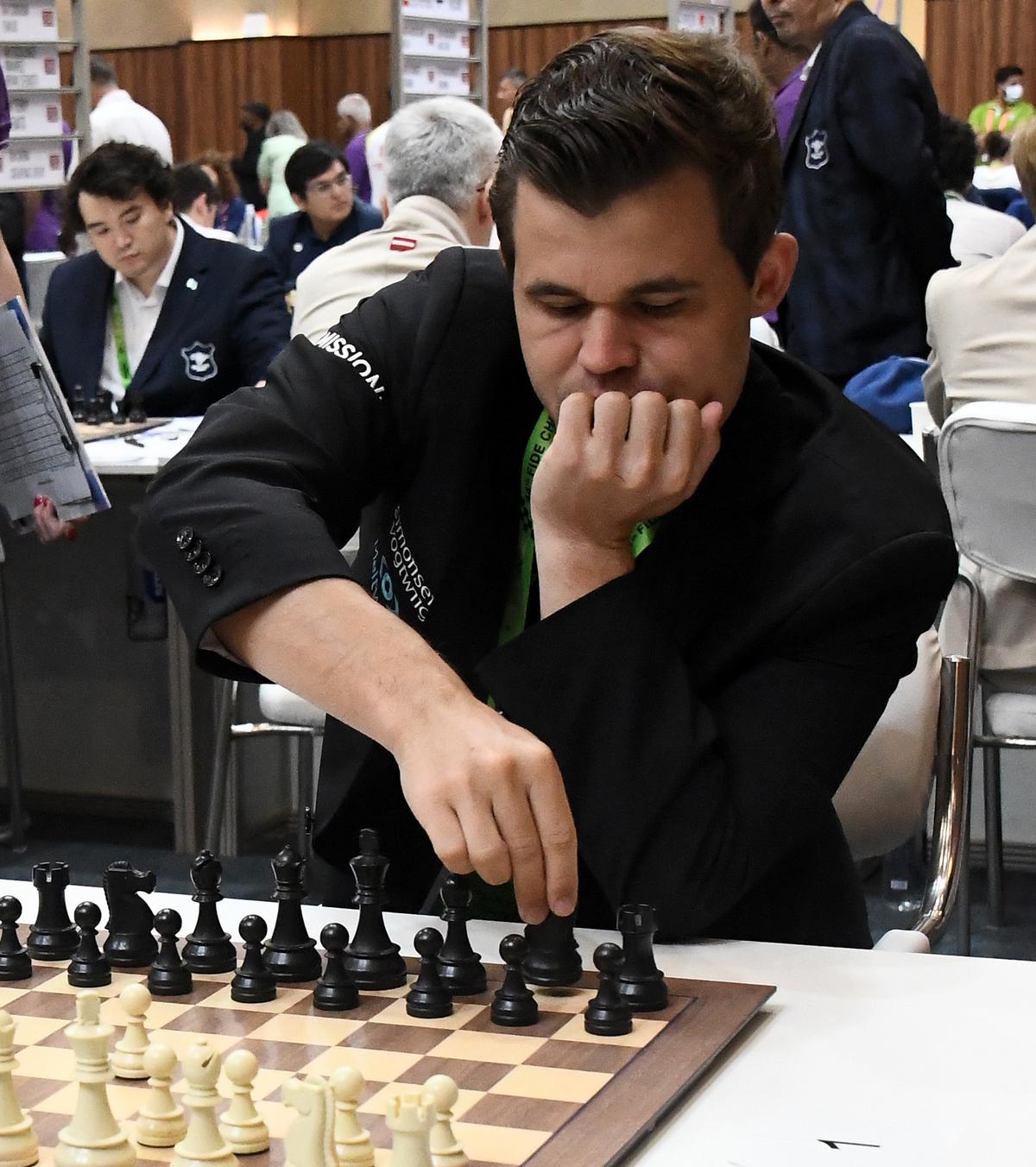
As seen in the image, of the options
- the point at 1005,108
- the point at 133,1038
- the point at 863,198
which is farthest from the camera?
the point at 1005,108

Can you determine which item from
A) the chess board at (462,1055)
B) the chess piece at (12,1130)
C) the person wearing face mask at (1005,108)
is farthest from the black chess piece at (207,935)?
the person wearing face mask at (1005,108)

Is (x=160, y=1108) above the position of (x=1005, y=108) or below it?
below

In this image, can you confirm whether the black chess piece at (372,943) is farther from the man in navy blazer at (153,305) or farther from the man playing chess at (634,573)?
the man in navy blazer at (153,305)

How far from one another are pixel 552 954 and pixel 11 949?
0.35 metres

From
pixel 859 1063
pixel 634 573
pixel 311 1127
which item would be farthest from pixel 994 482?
pixel 311 1127

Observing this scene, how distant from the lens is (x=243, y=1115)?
890 millimetres

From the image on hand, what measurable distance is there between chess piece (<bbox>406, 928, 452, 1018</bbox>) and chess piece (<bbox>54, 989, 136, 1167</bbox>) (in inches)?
8.2

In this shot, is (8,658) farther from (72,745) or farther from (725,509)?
(725,509)

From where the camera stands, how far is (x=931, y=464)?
331cm

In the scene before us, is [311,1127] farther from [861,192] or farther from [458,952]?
[861,192]

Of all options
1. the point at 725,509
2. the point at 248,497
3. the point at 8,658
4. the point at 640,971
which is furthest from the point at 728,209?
the point at 8,658

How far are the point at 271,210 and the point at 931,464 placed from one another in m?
8.08

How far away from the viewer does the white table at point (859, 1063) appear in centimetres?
92

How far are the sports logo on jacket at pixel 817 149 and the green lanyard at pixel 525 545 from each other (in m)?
3.26
